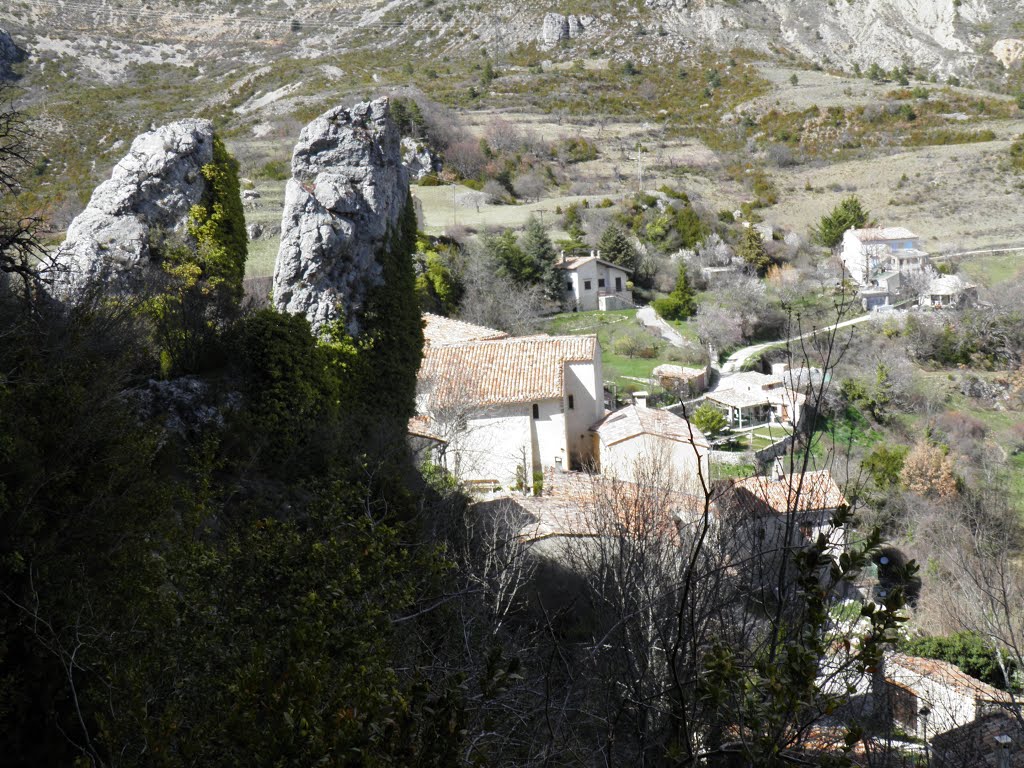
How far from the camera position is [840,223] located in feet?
163

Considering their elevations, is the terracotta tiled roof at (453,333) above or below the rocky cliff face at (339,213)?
below

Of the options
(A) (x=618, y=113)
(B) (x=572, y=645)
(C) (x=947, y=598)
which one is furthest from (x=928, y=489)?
(A) (x=618, y=113)

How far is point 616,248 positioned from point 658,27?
54649 millimetres

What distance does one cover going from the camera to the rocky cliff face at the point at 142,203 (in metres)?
12.9

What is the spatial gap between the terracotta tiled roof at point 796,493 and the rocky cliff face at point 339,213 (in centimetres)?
666

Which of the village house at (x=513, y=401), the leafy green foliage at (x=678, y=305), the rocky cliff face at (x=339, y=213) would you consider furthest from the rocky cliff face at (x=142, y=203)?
the leafy green foliage at (x=678, y=305)

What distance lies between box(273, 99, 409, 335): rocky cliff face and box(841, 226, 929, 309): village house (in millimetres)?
32400

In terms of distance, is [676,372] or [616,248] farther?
[616,248]

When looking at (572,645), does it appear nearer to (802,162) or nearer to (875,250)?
(875,250)

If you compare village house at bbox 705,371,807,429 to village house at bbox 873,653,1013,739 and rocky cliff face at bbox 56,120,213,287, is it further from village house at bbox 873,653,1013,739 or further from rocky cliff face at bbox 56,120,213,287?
rocky cliff face at bbox 56,120,213,287

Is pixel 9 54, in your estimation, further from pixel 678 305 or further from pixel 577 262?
pixel 678 305

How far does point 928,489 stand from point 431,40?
241ft

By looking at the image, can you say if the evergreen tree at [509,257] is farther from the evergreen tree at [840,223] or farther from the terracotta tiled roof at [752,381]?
the evergreen tree at [840,223]

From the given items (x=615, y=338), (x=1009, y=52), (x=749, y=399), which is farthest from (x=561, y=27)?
(x=749, y=399)
